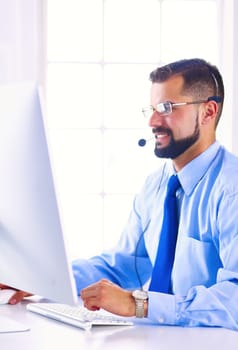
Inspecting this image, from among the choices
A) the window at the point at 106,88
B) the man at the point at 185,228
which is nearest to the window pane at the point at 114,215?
the window at the point at 106,88

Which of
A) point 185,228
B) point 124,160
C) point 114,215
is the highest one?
point 124,160

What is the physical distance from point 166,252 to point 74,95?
4.52 feet

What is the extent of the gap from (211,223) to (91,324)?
0.60 m

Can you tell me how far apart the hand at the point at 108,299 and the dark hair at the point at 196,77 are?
0.92 meters

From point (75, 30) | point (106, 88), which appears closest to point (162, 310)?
point (106, 88)

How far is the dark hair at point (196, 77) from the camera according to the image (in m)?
2.25

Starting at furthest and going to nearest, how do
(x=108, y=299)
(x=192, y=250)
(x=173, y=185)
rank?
(x=173, y=185) < (x=192, y=250) < (x=108, y=299)

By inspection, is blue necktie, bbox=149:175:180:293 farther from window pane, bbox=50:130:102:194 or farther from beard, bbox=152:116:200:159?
window pane, bbox=50:130:102:194

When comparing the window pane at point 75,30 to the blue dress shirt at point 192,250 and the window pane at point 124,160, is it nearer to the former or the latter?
the window pane at point 124,160

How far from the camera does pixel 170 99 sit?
225cm

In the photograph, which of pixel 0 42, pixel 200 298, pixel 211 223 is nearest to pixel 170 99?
pixel 211 223

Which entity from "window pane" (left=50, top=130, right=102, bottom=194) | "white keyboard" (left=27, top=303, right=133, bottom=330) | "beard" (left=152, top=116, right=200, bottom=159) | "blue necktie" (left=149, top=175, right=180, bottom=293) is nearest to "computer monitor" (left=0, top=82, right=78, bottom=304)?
"white keyboard" (left=27, top=303, right=133, bottom=330)

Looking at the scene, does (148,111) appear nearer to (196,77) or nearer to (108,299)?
(196,77)

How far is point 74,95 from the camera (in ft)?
10.5
